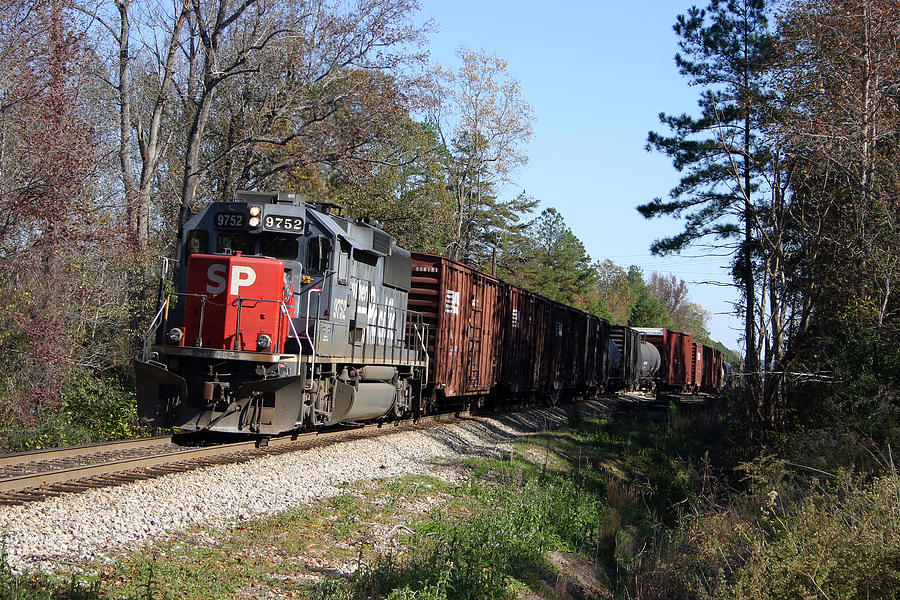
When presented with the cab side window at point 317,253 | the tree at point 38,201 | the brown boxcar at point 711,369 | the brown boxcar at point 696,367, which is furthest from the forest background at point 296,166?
the brown boxcar at point 711,369

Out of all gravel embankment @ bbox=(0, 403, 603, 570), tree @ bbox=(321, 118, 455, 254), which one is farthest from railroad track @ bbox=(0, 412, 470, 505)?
tree @ bbox=(321, 118, 455, 254)

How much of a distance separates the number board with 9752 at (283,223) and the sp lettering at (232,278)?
2.66 feet

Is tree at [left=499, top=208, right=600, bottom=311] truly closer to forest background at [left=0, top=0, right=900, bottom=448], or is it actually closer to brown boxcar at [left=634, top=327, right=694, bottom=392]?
brown boxcar at [left=634, top=327, right=694, bottom=392]

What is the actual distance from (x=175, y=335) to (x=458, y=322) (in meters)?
8.12

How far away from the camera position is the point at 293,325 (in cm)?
1042

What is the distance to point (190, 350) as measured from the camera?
9.95 m

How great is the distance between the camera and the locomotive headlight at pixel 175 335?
33.3 ft

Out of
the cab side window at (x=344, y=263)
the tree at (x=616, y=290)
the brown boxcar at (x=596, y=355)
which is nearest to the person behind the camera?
the cab side window at (x=344, y=263)

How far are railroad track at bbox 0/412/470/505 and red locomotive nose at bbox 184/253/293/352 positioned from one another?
154 cm

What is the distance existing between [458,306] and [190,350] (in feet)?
26.9

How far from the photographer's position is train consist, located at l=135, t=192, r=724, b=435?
10000mm

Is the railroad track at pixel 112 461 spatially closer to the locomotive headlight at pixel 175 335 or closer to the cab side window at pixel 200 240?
the locomotive headlight at pixel 175 335

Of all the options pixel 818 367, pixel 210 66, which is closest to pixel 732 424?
pixel 818 367

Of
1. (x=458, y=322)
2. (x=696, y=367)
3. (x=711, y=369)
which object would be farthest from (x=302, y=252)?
(x=711, y=369)
